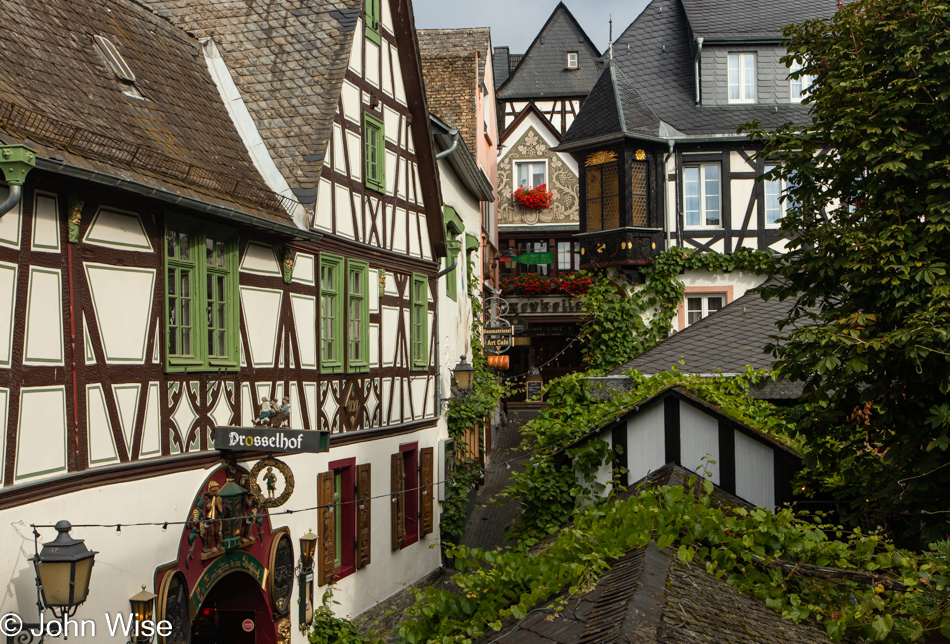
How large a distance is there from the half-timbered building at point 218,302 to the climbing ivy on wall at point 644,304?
5.64 m

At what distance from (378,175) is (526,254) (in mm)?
17783

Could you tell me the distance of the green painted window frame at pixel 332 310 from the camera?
13.3m

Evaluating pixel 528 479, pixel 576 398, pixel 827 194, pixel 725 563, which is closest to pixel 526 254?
pixel 576 398

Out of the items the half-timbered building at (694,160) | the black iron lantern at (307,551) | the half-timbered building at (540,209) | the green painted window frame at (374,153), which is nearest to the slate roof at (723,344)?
the green painted window frame at (374,153)

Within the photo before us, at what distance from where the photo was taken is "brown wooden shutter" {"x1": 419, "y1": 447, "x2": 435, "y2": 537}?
17141mm

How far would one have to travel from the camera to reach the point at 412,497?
1712 cm

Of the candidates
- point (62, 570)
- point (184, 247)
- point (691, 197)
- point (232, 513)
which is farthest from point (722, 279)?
point (62, 570)

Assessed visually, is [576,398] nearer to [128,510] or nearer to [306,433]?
[306,433]

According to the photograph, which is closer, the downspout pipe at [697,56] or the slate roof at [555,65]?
the downspout pipe at [697,56]

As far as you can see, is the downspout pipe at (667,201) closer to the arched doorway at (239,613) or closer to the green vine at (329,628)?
the green vine at (329,628)

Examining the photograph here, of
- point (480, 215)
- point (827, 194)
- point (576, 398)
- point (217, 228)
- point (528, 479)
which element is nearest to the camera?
point (827, 194)

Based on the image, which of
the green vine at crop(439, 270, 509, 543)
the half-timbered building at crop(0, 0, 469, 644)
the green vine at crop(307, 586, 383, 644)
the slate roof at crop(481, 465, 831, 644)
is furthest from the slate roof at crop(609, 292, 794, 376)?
the slate roof at crop(481, 465, 831, 644)

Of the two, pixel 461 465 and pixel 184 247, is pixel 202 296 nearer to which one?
pixel 184 247

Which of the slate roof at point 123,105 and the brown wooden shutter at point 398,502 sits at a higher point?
the slate roof at point 123,105
